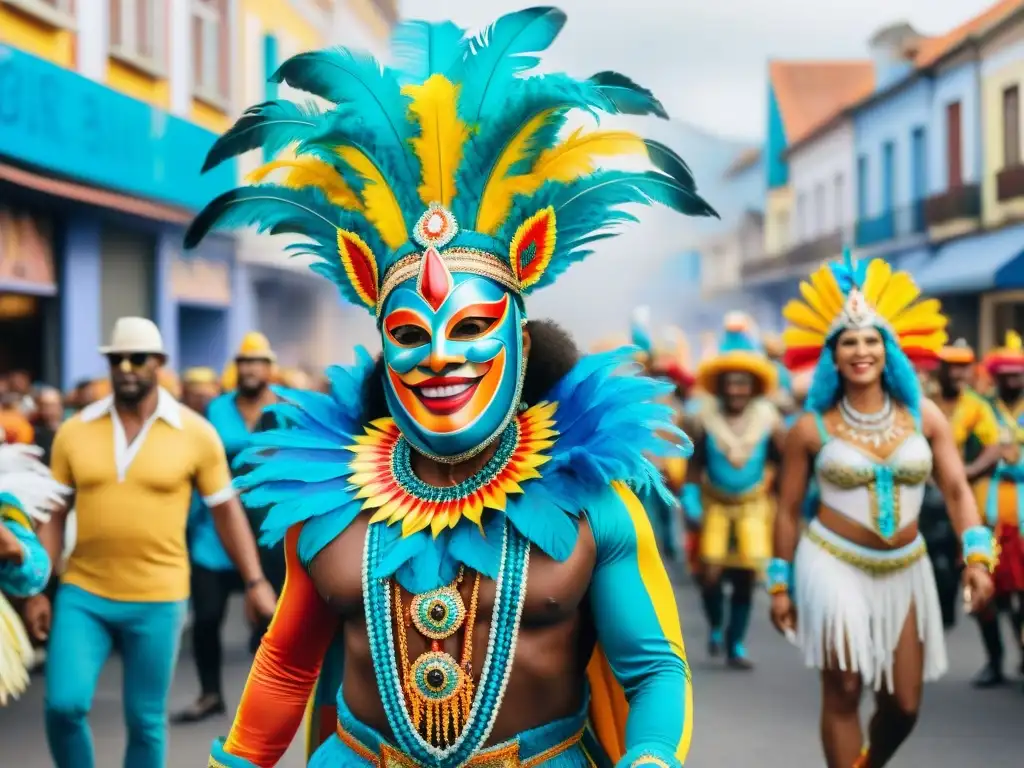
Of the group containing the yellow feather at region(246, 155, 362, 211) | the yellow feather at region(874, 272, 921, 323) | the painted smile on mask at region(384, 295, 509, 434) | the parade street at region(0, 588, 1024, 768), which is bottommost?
the parade street at region(0, 588, 1024, 768)

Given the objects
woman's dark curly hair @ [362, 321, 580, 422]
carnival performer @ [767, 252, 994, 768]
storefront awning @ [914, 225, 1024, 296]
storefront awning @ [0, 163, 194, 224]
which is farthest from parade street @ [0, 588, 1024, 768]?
storefront awning @ [914, 225, 1024, 296]

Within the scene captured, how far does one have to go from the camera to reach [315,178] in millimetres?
3553

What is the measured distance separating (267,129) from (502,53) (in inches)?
23.0

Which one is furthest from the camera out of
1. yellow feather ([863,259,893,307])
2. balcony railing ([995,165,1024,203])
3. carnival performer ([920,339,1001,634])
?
balcony railing ([995,165,1024,203])

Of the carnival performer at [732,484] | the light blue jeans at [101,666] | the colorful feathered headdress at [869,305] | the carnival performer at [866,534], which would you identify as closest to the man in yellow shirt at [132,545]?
the light blue jeans at [101,666]

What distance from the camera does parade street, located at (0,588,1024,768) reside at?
7.27m

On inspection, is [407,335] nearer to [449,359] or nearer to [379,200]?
[449,359]

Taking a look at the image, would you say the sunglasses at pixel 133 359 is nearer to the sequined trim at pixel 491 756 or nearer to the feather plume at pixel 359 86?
the feather plume at pixel 359 86

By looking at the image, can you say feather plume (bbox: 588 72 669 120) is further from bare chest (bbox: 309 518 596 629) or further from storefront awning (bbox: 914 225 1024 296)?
storefront awning (bbox: 914 225 1024 296)

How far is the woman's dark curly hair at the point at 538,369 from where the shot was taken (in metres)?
3.73

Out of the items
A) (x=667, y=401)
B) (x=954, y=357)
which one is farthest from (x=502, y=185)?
(x=667, y=401)

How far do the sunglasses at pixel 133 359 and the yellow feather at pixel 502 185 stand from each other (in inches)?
127

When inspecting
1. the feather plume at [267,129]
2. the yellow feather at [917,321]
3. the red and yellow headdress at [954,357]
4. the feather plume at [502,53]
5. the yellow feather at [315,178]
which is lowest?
the red and yellow headdress at [954,357]

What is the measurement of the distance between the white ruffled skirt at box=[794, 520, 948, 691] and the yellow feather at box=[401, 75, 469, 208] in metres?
3.30
